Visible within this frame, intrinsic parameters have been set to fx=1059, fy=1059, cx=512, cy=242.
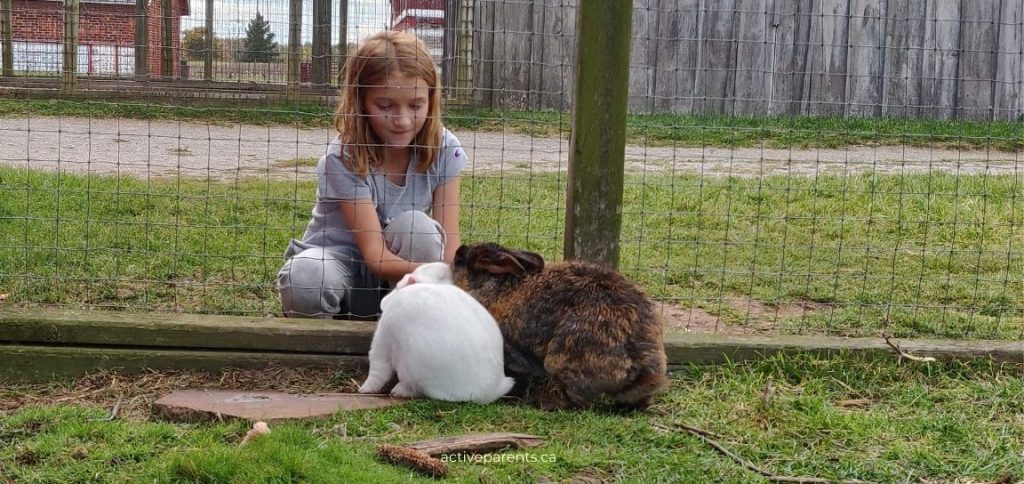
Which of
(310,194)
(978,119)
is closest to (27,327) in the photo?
(310,194)

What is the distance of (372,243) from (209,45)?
633cm

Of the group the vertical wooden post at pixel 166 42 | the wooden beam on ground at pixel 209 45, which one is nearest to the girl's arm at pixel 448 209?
the wooden beam on ground at pixel 209 45

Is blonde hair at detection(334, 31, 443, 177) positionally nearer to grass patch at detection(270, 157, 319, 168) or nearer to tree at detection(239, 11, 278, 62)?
grass patch at detection(270, 157, 319, 168)

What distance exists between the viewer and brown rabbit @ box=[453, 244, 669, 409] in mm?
3561

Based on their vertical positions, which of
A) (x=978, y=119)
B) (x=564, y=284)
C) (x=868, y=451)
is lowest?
(x=868, y=451)

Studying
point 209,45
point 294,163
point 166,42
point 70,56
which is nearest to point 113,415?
point 70,56

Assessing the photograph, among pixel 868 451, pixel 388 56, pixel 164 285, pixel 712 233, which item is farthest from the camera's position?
pixel 712 233

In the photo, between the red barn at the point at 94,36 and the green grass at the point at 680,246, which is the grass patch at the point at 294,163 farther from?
the red barn at the point at 94,36

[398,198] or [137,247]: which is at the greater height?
[398,198]

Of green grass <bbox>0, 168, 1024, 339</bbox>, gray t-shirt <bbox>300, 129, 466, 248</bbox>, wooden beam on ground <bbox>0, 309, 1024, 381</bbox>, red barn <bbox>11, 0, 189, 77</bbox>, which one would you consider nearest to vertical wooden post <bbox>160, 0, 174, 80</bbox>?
red barn <bbox>11, 0, 189, 77</bbox>

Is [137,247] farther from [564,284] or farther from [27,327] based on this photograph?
[564,284]

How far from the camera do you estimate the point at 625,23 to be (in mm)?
4078

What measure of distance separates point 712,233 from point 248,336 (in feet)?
12.3

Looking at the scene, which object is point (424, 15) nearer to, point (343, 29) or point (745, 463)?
point (343, 29)
